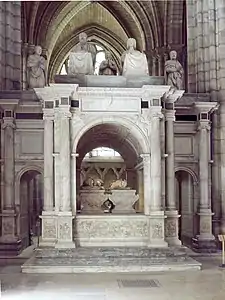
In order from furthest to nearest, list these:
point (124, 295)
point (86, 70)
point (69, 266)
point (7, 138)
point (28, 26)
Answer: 1. point (28, 26)
2. point (7, 138)
3. point (86, 70)
4. point (69, 266)
5. point (124, 295)

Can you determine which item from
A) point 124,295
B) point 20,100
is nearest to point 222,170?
point 20,100

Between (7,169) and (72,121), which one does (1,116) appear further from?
(72,121)

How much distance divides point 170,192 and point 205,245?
270 cm

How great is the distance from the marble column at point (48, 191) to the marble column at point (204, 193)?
4659mm

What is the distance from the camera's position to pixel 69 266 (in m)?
12.5

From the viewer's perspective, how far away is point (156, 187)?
1355cm

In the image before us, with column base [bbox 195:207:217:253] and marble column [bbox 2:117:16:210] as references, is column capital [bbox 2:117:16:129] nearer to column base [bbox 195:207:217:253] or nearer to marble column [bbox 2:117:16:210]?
marble column [bbox 2:117:16:210]

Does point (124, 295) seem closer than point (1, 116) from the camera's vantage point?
Yes

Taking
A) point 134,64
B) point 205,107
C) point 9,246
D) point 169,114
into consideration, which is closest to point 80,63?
point 134,64

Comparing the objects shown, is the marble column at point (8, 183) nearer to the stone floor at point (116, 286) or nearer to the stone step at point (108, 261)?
the stone step at point (108, 261)

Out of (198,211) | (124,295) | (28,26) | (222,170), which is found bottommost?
(124,295)

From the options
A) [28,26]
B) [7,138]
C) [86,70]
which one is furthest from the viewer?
[28,26]

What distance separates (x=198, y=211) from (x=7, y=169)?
5.52m

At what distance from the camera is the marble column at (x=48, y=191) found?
1345 centimetres
